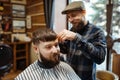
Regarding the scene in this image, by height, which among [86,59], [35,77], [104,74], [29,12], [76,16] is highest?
[29,12]

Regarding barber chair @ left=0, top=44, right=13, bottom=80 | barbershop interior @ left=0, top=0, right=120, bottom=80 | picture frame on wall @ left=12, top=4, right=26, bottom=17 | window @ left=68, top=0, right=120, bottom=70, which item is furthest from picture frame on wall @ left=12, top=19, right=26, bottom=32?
window @ left=68, top=0, right=120, bottom=70

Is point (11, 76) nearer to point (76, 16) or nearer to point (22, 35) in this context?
point (22, 35)

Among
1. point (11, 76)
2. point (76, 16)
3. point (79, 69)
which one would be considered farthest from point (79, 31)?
point (11, 76)

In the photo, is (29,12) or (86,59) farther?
(29,12)

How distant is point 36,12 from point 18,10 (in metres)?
0.60

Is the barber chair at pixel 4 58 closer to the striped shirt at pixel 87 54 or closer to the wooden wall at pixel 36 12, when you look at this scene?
the striped shirt at pixel 87 54

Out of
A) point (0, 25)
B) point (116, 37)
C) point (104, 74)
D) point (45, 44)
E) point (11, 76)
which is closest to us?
point (45, 44)

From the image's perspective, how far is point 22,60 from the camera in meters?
4.34

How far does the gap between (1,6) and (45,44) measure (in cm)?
327

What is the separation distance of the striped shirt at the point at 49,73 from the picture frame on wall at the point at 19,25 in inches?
123

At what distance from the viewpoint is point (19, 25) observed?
441cm

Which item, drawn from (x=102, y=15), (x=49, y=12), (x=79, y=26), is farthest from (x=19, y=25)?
(x=79, y=26)

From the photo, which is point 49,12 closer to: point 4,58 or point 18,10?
point 18,10

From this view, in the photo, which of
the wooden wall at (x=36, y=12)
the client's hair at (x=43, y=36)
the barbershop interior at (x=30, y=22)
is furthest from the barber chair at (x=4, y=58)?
the wooden wall at (x=36, y=12)
